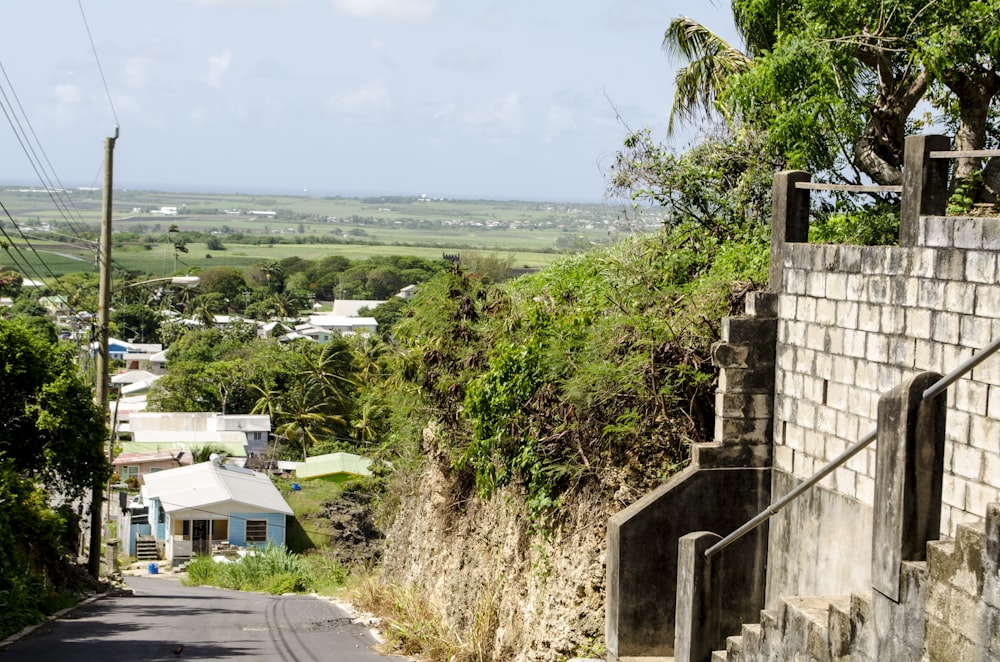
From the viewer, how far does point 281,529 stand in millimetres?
42719

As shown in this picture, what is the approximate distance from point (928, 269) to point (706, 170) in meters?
8.41

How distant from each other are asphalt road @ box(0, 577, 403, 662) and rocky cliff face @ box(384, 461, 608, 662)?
1.58 m

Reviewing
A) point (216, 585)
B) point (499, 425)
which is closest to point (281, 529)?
point (216, 585)

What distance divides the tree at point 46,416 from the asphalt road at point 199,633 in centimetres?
295

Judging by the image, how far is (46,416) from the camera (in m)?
22.7

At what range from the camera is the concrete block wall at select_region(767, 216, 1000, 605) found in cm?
771

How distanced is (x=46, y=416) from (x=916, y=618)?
65.5 ft

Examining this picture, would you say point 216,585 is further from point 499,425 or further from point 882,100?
point 882,100

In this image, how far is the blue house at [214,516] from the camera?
41.8 metres

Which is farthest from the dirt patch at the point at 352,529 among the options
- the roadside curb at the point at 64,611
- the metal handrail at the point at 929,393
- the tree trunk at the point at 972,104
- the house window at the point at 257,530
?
the metal handrail at the point at 929,393

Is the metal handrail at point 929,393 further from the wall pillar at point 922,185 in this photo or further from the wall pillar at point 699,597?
the wall pillar at point 922,185

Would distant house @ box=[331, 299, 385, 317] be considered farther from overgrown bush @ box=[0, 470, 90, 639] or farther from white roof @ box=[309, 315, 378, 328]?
overgrown bush @ box=[0, 470, 90, 639]

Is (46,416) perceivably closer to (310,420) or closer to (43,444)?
(43,444)

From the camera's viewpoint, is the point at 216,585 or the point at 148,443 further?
the point at 148,443
